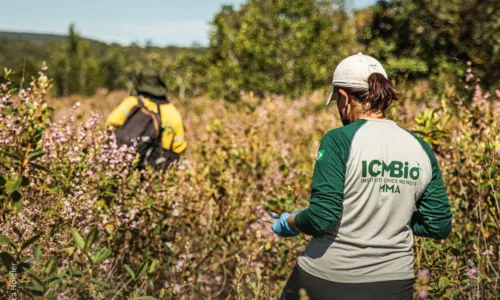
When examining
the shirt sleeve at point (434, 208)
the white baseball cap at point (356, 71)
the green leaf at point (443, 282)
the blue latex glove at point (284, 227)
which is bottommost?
the green leaf at point (443, 282)

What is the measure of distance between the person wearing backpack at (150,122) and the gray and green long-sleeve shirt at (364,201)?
9.76 feet

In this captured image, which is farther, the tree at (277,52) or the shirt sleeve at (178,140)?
the tree at (277,52)

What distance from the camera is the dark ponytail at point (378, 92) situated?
212 cm

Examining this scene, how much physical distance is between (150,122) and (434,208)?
3330 mm

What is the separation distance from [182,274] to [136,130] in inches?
58.1

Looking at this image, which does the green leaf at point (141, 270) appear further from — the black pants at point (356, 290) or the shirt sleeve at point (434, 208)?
the shirt sleeve at point (434, 208)

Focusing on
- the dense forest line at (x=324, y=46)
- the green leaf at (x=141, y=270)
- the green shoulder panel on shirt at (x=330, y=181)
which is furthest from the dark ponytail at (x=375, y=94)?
the dense forest line at (x=324, y=46)

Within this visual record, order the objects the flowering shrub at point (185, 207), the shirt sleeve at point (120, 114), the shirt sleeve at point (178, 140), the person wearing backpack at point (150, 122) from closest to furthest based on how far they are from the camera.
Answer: the flowering shrub at point (185, 207) → the person wearing backpack at point (150, 122) → the shirt sleeve at point (120, 114) → the shirt sleeve at point (178, 140)

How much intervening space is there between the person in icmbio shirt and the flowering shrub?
1.91 feet

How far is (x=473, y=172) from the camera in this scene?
406cm

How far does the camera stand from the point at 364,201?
2.05 metres

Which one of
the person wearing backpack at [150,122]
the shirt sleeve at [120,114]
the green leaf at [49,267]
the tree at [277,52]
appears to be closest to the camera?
the green leaf at [49,267]

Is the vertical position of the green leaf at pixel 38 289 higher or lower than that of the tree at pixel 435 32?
lower

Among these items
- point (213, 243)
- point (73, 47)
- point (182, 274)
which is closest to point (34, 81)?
point (182, 274)
